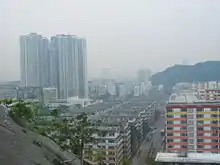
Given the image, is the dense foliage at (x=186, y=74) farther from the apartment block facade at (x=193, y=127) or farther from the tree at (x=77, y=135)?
the tree at (x=77, y=135)

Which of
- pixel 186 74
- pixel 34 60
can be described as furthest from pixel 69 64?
pixel 186 74

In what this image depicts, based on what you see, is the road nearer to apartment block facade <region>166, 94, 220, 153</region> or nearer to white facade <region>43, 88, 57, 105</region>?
apartment block facade <region>166, 94, 220, 153</region>

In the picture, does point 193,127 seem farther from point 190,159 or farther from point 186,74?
point 186,74

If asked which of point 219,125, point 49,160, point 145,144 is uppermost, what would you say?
point 49,160

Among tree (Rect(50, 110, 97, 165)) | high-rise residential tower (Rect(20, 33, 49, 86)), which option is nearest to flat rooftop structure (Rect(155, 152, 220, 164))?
tree (Rect(50, 110, 97, 165))

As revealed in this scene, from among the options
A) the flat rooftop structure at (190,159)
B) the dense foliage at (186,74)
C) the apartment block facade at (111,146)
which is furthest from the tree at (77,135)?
the dense foliage at (186,74)

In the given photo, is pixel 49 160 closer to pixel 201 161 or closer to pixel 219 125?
pixel 201 161

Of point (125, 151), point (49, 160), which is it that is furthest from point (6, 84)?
point (49, 160)
